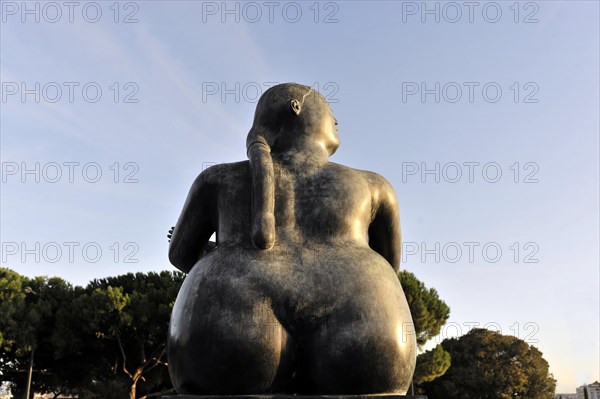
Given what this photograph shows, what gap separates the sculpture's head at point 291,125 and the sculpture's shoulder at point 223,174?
122 mm

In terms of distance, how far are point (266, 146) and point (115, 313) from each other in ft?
83.5

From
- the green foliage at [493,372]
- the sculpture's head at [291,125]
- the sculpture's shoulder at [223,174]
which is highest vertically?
the sculpture's head at [291,125]

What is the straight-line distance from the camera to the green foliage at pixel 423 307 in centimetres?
3014

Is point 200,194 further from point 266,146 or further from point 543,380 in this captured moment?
point 543,380

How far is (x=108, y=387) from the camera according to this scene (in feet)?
106

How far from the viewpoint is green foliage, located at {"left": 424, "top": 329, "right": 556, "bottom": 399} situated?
145 ft

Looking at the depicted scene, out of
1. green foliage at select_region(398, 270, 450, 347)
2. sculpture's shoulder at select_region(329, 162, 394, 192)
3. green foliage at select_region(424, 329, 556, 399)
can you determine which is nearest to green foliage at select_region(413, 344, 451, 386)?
green foliage at select_region(398, 270, 450, 347)

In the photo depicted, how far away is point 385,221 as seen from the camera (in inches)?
178

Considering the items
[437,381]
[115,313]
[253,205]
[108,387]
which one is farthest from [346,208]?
[437,381]

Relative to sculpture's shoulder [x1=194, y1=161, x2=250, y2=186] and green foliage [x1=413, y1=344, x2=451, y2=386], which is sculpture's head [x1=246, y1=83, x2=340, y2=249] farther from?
green foliage [x1=413, y1=344, x2=451, y2=386]

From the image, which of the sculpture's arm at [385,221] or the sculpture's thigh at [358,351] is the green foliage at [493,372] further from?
the sculpture's thigh at [358,351]

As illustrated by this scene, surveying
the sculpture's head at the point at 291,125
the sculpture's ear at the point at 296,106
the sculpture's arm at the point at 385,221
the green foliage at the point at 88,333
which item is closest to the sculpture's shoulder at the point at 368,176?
the sculpture's arm at the point at 385,221

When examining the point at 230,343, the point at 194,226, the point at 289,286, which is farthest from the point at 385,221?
the point at 230,343

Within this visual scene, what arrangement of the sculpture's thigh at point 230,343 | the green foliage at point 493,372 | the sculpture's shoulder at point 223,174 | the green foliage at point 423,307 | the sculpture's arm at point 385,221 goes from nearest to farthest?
the sculpture's thigh at point 230,343
the sculpture's shoulder at point 223,174
the sculpture's arm at point 385,221
the green foliage at point 423,307
the green foliage at point 493,372
